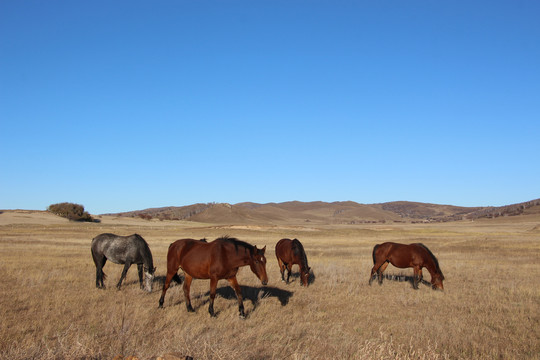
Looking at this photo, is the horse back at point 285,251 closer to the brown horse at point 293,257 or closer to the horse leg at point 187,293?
the brown horse at point 293,257

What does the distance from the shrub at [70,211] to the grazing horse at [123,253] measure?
6883cm

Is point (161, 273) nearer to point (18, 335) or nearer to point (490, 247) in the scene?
point (18, 335)

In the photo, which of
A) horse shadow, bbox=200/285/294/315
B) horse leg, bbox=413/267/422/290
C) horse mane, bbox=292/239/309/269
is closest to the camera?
horse shadow, bbox=200/285/294/315

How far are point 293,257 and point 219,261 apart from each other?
550 centimetres

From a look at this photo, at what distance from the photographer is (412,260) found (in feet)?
44.0

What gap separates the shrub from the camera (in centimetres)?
7494

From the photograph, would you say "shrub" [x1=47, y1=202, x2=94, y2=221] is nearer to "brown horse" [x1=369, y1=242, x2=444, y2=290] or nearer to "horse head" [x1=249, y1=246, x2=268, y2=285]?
"brown horse" [x1=369, y1=242, x2=444, y2=290]

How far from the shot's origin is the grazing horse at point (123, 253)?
39.5ft

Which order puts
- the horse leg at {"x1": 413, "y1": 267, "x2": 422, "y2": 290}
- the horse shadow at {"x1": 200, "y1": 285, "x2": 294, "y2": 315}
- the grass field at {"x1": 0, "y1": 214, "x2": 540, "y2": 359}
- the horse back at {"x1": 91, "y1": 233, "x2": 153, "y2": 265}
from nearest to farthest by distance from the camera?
the grass field at {"x1": 0, "y1": 214, "x2": 540, "y2": 359} < the horse shadow at {"x1": 200, "y1": 285, "x2": 294, "y2": 315} < the horse back at {"x1": 91, "y1": 233, "x2": 153, "y2": 265} < the horse leg at {"x1": 413, "y1": 267, "x2": 422, "y2": 290}

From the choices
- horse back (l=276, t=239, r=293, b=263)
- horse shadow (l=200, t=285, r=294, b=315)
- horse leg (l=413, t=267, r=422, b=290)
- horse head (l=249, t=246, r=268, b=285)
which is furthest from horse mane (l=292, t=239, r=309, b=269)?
horse head (l=249, t=246, r=268, b=285)

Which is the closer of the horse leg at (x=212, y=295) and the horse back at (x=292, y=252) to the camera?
the horse leg at (x=212, y=295)

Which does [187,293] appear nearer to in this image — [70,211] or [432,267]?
[432,267]

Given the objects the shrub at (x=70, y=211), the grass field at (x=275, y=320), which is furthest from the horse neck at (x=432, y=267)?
the shrub at (x=70, y=211)

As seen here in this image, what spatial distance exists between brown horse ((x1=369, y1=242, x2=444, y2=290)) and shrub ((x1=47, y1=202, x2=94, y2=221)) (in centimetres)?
7255
